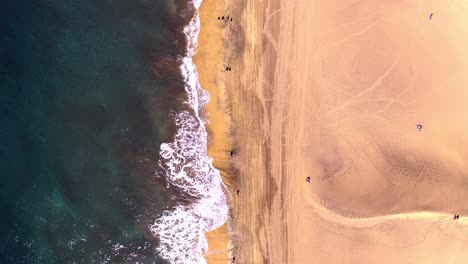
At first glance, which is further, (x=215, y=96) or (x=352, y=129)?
(x=215, y=96)

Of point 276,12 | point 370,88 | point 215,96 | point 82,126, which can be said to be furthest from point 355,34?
point 82,126

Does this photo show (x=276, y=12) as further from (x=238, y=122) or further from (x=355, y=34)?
(x=238, y=122)

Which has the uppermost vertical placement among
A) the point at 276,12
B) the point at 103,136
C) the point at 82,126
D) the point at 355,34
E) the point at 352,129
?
the point at 276,12

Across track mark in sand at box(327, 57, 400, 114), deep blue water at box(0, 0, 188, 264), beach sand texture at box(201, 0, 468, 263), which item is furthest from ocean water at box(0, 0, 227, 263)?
track mark in sand at box(327, 57, 400, 114)

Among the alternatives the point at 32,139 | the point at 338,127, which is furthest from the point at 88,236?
the point at 338,127

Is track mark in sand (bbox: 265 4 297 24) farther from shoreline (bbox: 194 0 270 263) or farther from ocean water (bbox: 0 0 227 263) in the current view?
ocean water (bbox: 0 0 227 263)

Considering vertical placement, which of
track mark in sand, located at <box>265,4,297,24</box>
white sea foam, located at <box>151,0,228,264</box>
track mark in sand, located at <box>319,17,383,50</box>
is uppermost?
track mark in sand, located at <box>265,4,297,24</box>

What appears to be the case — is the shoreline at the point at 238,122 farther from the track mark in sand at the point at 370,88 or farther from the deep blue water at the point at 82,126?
the track mark in sand at the point at 370,88
